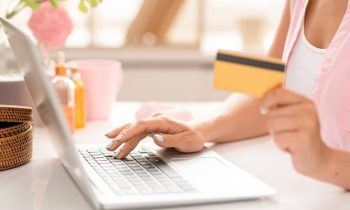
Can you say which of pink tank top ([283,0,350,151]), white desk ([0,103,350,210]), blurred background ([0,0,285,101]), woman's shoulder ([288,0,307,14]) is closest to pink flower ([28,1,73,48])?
white desk ([0,103,350,210])

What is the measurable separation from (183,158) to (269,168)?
18 centimetres

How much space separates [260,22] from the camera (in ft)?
10.6

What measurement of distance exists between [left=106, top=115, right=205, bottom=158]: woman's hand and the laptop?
25 mm

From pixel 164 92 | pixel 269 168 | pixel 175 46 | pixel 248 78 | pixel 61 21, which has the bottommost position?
pixel 164 92

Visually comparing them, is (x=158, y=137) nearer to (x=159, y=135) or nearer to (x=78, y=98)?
(x=159, y=135)

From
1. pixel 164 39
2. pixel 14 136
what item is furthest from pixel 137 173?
A: pixel 164 39

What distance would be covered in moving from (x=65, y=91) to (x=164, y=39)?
176 centimetres

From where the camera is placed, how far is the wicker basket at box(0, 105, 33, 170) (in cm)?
124

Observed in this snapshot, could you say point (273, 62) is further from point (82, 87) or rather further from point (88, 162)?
point (82, 87)

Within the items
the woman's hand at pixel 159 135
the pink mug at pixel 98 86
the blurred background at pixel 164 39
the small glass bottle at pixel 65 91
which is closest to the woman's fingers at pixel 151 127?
the woman's hand at pixel 159 135

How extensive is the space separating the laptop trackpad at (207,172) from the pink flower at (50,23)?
2.15ft

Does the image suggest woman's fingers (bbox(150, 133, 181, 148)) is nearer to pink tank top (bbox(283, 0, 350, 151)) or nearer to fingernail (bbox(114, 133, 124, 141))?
fingernail (bbox(114, 133, 124, 141))

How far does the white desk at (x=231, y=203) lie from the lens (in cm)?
107

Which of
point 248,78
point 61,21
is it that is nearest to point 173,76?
point 61,21
